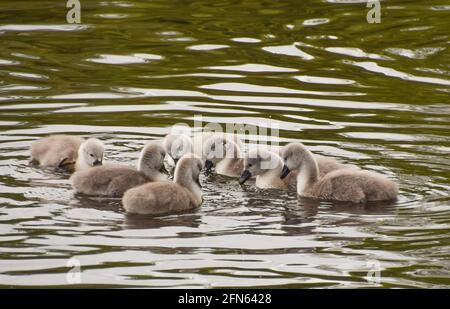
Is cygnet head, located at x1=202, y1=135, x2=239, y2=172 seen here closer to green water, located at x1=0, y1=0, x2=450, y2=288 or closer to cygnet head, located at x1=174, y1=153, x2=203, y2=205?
green water, located at x1=0, y1=0, x2=450, y2=288

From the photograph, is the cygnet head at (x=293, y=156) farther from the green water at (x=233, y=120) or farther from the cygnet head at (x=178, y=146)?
the cygnet head at (x=178, y=146)

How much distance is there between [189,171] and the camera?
34.3 feet

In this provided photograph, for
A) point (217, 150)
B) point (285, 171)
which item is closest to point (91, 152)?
point (217, 150)

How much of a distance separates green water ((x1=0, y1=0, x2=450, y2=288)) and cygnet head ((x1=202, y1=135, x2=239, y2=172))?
0.93ft

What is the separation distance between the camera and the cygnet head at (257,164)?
443 inches

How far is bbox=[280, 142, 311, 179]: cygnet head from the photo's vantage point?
35.5ft

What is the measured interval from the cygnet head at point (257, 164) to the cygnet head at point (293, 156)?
0.86ft

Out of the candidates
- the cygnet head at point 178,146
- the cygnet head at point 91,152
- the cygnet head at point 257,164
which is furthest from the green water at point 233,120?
the cygnet head at point 178,146

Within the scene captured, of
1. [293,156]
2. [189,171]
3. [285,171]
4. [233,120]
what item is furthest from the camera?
[233,120]

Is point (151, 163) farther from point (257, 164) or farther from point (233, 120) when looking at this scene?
point (233, 120)

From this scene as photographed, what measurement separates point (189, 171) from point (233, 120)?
2.48 meters

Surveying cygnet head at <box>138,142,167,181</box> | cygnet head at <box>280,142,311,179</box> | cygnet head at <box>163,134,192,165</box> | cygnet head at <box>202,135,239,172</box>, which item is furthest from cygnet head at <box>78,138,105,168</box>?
cygnet head at <box>280,142,311,179</box>
